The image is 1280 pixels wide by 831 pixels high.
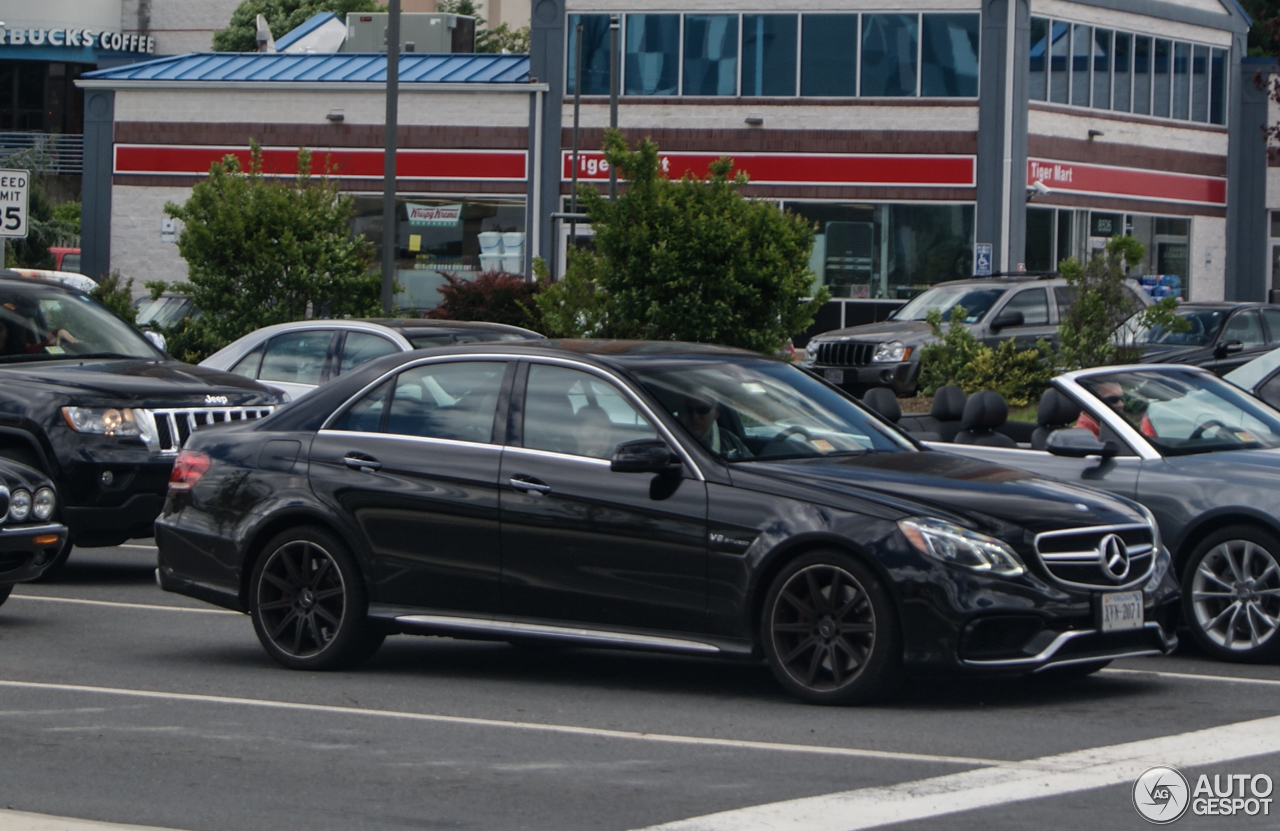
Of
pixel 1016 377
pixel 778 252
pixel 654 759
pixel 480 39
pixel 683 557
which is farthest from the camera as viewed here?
pixel 480 39

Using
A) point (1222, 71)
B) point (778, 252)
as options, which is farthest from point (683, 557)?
point (1222, 71)


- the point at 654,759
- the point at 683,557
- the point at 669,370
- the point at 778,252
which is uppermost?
the point at 778,252

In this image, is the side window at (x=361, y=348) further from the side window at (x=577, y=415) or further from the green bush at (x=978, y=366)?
the green bush at (x=978, y=366)

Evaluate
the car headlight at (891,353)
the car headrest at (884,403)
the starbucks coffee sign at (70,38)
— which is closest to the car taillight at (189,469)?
the car headrest at (884,403)

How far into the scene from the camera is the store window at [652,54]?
38.3 metres

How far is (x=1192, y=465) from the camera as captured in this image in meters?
9.21

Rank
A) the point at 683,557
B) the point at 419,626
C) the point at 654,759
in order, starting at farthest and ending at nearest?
the point at 419,626 → the point at 683,557 → the point at 654,759

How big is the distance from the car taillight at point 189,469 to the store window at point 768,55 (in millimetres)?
29863

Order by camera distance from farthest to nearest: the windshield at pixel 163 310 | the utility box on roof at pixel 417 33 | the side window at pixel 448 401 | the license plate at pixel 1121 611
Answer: the utility box on roof at pixel 417 33 < the windshield at pixel 163 310 < the side window at pixel 448 401 < the license plate at pixel 1121 611

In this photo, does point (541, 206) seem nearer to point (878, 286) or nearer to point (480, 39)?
point (878, 286)

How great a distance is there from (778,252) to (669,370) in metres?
8.27

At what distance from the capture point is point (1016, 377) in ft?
72.8

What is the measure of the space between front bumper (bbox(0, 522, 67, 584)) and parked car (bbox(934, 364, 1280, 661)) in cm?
490

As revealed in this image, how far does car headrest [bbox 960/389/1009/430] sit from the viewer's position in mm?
10367
